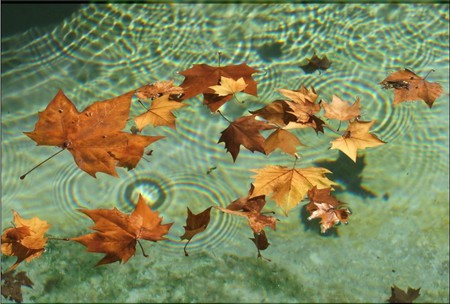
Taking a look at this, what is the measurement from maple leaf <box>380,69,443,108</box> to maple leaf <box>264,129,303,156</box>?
0.56 meters

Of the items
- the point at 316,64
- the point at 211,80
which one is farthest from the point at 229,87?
the point at 316,64

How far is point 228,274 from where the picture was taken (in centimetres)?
193

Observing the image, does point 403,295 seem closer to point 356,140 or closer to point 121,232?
point 356,140

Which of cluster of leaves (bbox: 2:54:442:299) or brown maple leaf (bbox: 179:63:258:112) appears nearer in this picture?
cluster of leaves (bbox: 2:54:442:299)

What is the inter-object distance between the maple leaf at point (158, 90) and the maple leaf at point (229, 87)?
177mm

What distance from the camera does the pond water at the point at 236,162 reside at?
75.6 inches

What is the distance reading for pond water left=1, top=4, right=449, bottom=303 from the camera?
1.92 metres

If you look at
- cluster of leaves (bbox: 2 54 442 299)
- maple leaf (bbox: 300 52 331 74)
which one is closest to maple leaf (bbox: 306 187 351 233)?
cluster of leaves (bbox: 2 54 442 299)

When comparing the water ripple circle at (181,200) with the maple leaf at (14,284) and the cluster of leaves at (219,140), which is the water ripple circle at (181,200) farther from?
the maple leaf at (14,284)

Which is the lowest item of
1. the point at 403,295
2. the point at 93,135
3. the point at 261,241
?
the point at 403,295

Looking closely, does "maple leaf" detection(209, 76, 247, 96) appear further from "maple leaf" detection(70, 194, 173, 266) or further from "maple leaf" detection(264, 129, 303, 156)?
"maple leaf" detection(70, 194, 173, 266)

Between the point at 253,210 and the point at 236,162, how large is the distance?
276 millimetres

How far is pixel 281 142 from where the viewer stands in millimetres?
2205

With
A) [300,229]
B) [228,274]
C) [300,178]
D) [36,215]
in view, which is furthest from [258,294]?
[36,215]
